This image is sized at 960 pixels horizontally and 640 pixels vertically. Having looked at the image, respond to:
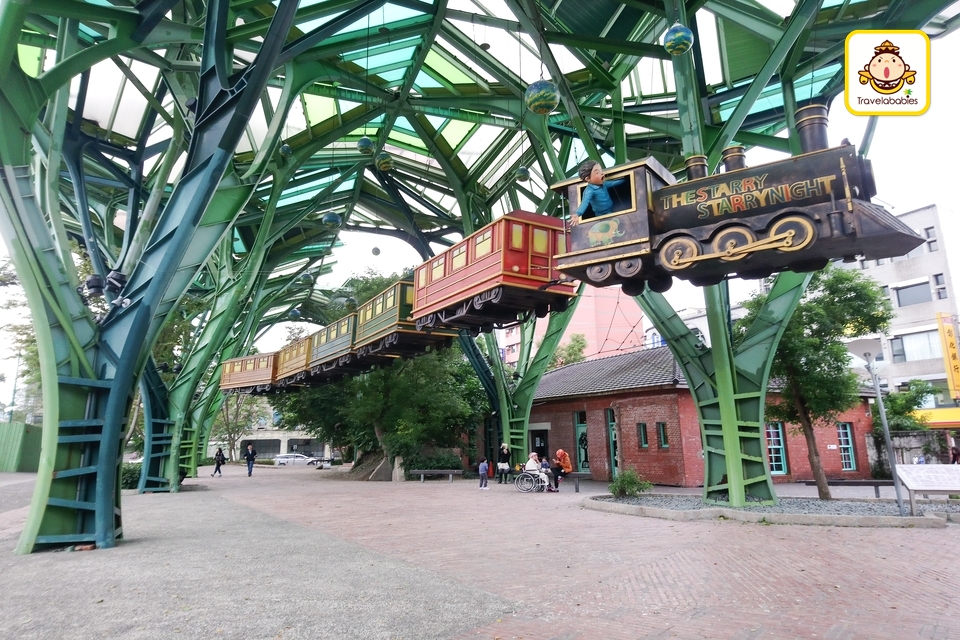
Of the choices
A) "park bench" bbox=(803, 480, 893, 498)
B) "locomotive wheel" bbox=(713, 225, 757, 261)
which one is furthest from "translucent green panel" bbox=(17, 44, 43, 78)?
"park bench" bbox=(803, 480, 893, 498)

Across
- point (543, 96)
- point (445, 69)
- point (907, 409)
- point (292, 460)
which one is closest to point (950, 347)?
point (907, 409)

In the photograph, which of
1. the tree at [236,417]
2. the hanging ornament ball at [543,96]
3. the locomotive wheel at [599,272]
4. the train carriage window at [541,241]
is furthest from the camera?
the tree at [236,417]

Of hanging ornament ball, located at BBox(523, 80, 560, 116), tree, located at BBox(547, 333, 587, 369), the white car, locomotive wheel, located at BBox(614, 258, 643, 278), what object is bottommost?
the white car

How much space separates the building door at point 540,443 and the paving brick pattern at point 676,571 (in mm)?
15722

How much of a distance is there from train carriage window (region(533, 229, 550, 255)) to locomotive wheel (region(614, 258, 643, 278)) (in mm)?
4572

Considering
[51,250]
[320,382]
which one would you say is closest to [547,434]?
[320,382]

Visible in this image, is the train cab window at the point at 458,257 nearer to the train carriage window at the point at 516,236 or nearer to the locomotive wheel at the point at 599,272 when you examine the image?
the train carriage window at the point at 516,236

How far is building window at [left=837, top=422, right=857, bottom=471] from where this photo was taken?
2430 cm

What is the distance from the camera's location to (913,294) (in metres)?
33.2

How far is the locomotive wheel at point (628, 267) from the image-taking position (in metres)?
7.35

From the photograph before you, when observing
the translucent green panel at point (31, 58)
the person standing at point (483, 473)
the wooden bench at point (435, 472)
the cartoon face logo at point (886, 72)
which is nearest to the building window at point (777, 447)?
the person standing at point (483, 473)

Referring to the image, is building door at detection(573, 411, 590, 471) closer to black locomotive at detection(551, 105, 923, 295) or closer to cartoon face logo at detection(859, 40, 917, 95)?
black locomotive at detection(551, 105, 923, 295)

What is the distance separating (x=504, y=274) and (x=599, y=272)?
12.8 feet

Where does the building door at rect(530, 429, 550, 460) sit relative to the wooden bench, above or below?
above
